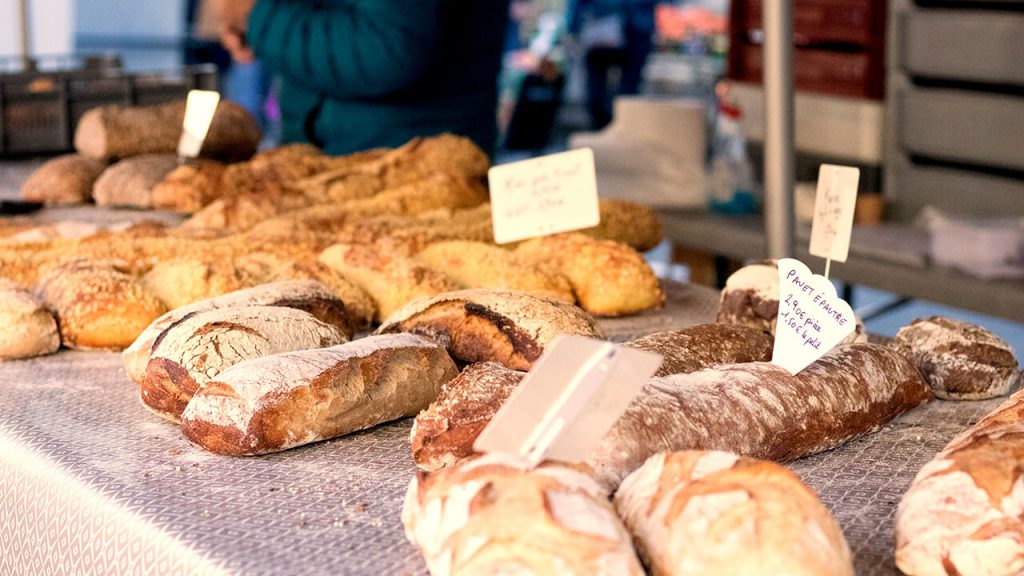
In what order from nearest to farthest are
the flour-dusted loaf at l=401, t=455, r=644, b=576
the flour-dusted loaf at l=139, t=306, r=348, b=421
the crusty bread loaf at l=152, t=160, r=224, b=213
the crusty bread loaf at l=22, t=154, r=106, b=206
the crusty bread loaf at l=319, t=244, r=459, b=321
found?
1. the flour-dusted loaf at l=401, t=455, r=644, b=576
2. the flour-dusted loaf at l=139, t=306, r=348, b=421
3. the crusty bread loaf at l=319, t=244, r=459, b=321
4. the crusty bread loaf at l=152, t=160, r=224, b=213
5. the crusty bread loaf at l=22, t=154, r=106, b=206

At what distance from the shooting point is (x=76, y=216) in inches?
94.7

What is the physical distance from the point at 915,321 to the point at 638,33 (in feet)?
27.5

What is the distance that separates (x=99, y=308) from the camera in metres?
1.62

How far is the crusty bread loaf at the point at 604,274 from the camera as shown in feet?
6.00

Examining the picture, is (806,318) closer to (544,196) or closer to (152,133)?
(544,196)

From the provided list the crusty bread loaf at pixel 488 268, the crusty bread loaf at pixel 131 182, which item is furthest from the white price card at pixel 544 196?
the crusty bread loaf at pixel 131 182

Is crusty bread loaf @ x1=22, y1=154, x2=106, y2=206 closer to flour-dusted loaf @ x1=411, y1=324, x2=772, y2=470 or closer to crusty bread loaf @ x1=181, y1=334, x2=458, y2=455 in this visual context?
crusty bread loaf @ x1=181, y1=334, x2=458, y2=455

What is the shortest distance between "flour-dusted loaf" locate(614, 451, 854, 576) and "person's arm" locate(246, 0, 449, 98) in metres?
2.01

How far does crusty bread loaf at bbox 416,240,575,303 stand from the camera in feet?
5.93

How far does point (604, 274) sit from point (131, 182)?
1.24 metres

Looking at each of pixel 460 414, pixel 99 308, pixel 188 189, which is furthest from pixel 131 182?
pixel 460 414

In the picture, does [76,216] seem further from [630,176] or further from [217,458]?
[630,176]

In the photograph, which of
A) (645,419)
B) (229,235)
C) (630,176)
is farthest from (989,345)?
(630,176)

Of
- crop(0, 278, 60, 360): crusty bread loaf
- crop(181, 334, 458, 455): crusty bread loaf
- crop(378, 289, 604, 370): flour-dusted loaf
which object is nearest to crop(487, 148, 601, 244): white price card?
crop(378, 289, 604, 370): flour-dusted loaf
